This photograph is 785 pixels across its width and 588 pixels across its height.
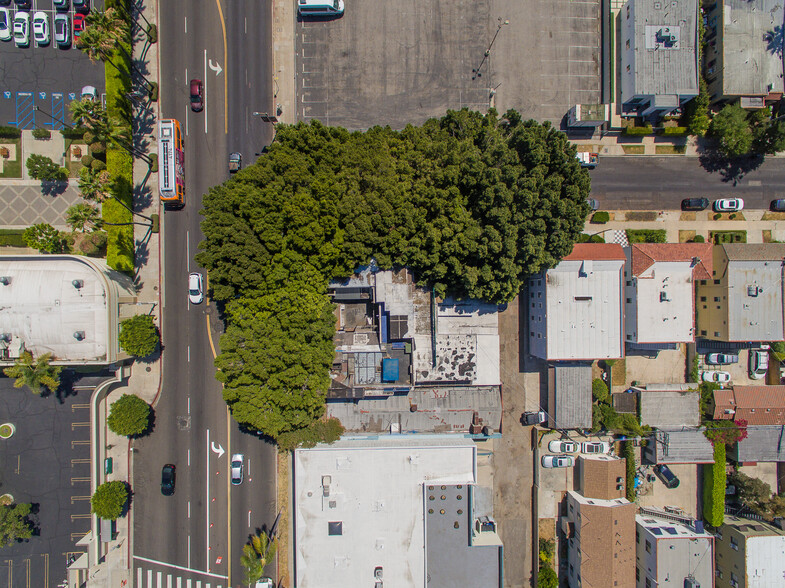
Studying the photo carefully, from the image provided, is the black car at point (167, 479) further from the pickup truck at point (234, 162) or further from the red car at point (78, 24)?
the red car at point (78, 24)

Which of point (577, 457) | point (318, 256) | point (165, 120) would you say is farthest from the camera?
point (577, 457)

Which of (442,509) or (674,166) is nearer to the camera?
(442,509)

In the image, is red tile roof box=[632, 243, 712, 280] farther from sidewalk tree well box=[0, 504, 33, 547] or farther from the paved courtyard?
sidewalk tree well box=[0, 504, 33, 547]

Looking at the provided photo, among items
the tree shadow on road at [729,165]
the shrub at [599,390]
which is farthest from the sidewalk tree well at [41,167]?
the tree shadow on road at [729,165]

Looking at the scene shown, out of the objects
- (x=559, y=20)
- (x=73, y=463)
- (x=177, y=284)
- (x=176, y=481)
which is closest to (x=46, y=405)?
(x=73, y=463)

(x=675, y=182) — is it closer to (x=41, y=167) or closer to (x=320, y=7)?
(x=320, y=7)

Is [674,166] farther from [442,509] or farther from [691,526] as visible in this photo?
[442,509]
